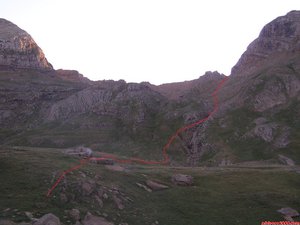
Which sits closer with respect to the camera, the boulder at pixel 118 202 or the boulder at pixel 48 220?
the boulder at pixel 48 220

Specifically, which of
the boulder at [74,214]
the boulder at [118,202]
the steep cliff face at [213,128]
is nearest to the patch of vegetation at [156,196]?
the boulder at [118,202]

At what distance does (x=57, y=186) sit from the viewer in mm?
54406

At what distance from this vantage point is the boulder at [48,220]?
1666 inches

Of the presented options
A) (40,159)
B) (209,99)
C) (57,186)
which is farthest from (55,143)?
(57,186)

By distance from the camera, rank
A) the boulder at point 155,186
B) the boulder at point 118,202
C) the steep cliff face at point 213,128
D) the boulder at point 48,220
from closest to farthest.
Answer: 1. the boulder at point 48,220
2. the boulder at point 118,202
3. the boulder at point 155,186
4. the steep cliff face at point 213,128

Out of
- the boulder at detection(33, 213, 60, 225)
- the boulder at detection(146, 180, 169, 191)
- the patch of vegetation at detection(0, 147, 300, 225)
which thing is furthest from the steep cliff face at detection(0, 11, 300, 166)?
the boulder at detection(33, 213, 60, 225)

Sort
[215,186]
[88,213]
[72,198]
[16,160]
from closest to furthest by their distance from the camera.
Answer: [88,213] < [72,198] < [16,160] < [215,186]

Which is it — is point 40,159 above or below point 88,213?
above

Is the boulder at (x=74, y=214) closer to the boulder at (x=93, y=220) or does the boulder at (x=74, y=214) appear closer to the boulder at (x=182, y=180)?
the boulder at (x=93, y=220)

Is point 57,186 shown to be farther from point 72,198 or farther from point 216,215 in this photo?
point 216,215

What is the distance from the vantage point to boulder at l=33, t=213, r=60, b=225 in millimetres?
42312

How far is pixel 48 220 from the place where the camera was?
1690 inches

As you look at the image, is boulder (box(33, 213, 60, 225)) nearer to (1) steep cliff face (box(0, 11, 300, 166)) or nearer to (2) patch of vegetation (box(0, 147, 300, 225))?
(2) patch of vegetation (box(0, 147, 300, 225))

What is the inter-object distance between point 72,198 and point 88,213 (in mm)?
4878
